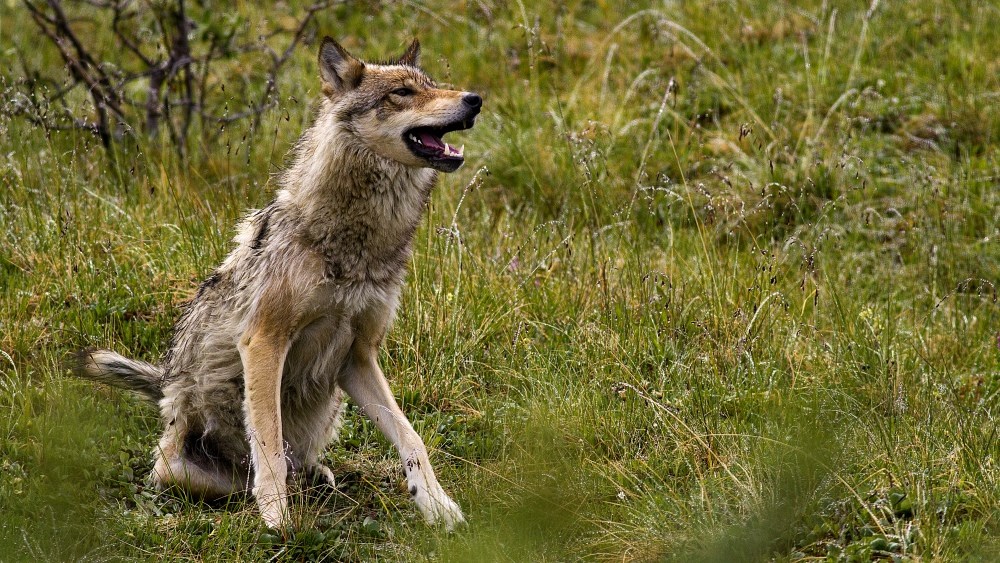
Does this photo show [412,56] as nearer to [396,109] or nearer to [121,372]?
[396,109]

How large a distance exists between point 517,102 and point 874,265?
293 centimetres

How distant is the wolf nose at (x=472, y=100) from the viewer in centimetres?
448

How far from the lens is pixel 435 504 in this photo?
4.51 meters

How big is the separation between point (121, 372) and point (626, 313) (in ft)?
7.83

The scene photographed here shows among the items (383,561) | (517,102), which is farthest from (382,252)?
(517,102)

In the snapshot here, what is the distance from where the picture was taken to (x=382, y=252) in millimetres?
4688

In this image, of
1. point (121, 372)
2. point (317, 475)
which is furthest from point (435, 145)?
point (121, 372)

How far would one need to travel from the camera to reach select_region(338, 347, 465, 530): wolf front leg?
14.8 feet

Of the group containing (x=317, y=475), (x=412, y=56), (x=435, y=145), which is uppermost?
(x=412, y=56)

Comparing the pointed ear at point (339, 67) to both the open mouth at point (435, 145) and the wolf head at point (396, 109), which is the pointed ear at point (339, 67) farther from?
the open mouth at point (435, 145)

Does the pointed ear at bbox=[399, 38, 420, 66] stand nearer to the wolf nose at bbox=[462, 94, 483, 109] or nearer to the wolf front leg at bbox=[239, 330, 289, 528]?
the wolf nose at bbox=[462, 94, 483, 109]

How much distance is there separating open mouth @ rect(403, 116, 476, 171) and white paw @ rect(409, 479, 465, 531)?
1314mm

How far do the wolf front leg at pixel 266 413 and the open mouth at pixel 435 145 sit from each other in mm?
944

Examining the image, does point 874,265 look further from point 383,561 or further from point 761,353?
point 383,561
